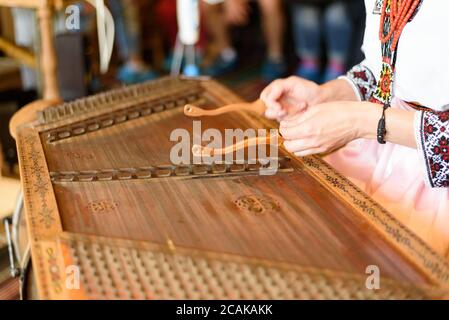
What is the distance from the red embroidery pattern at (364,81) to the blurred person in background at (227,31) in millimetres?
2988

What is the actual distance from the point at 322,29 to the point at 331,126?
3.37m

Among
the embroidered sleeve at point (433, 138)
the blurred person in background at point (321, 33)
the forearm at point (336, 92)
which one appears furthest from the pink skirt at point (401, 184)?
the blurred person in background at point (321, 33)

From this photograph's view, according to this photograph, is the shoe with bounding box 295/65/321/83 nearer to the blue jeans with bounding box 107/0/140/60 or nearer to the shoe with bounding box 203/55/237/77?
the shoe with bounding box 203/55/237/77

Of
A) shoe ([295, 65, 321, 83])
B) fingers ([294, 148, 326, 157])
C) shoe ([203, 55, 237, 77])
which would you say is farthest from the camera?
shoe ([203, 55, 237, 77])

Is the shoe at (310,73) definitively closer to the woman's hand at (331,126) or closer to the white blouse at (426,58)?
the white blouse at (426,58)

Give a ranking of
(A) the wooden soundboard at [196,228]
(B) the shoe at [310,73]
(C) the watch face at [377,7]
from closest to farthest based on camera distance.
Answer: (A) the wooden soundboard at [196,228] < (C) the watch face at [377,7] < (B) the shoe at [310,73]

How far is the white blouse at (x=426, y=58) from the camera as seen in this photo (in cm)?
Result: 127

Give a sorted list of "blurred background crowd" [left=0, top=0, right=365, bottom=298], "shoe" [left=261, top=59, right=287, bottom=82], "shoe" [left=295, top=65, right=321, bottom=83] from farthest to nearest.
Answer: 1. "shoe" [left=261, top=59, right=287, bottom=82]
2. "shoe" [left=295, top=65, right=321, bottom=83]
3. "blurred background crowd" [left=0, top=0, right=365, bottom=298]

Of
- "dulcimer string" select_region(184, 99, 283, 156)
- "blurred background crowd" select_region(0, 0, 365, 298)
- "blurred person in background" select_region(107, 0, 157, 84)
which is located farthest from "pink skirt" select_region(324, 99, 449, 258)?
"blurred person in background" select_region(107, 0, 157, 84)

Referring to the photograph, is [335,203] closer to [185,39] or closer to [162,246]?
[162,246]

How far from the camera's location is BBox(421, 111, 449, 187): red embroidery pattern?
1.22 meters

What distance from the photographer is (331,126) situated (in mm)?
1296

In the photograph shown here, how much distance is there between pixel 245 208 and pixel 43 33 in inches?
60.7

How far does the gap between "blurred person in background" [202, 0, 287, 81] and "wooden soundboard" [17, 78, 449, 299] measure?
3.22 m
